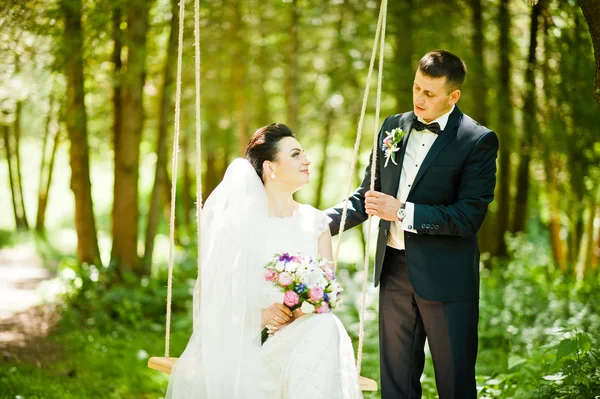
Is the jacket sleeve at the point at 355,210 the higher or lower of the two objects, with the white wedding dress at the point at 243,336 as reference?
higher

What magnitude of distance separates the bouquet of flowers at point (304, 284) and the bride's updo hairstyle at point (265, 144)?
649 mm

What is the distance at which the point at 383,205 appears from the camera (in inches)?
128

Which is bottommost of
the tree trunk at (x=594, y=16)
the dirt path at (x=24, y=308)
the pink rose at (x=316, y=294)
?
the dirt path at (x=24, y=308)

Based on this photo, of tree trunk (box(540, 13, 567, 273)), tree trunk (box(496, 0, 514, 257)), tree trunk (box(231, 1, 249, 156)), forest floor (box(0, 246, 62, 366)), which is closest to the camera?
forest floor (box(0, 246, 62, 366))

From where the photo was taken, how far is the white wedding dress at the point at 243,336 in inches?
126

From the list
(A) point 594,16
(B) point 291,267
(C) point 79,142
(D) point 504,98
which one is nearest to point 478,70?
(D) point 504,98

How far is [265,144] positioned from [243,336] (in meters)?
1.04

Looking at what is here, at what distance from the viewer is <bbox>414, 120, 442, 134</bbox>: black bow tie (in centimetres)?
336

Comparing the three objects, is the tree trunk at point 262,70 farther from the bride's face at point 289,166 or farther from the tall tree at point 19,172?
the bride's face at point 289,166

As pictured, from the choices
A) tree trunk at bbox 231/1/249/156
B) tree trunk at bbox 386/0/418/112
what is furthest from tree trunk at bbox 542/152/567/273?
tree trunk at bbox 231/1/249/156

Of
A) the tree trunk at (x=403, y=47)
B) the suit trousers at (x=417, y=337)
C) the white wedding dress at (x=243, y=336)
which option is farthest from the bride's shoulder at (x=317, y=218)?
the tree trunk at (x=403, y=47)

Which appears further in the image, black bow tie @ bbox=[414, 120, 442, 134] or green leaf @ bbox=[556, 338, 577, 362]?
green leaf @ bbox=[556, 338, 577, 362]

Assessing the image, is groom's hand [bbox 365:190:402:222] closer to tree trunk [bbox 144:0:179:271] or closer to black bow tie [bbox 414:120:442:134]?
black bow tie [bbox 414:120:442:134]

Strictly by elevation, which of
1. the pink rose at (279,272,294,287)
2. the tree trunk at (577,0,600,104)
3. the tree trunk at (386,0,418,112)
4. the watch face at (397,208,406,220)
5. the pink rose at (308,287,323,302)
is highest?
the tree trunk at (386,0,418,112)
